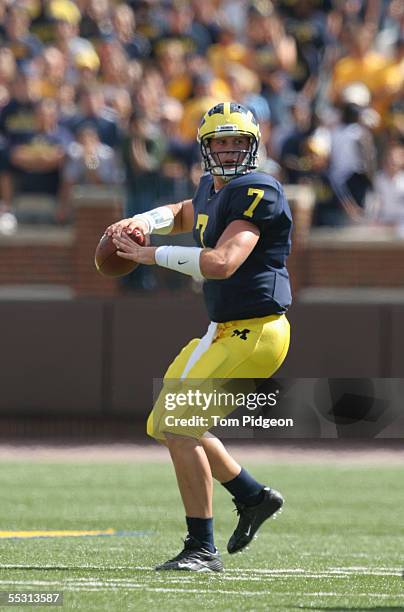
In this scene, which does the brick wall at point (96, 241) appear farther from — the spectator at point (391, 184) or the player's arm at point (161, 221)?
the player's arm at point (161, 221)

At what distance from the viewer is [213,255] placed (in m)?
6.52

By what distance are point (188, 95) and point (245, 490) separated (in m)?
9.55

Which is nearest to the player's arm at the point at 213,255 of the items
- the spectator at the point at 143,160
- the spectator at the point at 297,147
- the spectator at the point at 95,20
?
the spectator at the point at 297,147

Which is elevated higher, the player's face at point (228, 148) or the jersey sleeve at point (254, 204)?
the player's face at point (228, 148)

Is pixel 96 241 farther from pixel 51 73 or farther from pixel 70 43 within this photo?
pixel 70 43

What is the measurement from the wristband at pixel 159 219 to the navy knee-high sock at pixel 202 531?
144 cm

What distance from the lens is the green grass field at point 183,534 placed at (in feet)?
19.5

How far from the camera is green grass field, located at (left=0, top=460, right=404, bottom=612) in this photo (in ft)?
19.5

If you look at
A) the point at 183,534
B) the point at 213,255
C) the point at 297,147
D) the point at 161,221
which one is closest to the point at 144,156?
the point at 297,147

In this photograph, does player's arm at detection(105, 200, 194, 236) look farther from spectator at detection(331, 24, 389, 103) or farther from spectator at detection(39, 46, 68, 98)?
spectator at detection(39, 46, 68, 98)

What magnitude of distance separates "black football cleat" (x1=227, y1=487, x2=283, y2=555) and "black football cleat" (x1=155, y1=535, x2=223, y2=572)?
0.24 metres

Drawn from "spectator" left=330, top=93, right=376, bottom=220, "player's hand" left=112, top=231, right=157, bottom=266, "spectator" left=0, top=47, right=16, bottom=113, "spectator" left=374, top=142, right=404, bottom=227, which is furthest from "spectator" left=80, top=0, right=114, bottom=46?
"player's hand" left=112, top=231, right=157, bottom=266

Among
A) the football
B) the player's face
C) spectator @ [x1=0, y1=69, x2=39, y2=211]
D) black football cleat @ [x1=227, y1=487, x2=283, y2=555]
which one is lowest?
black football cleat @ [x1=227, y1=487, x2=283, y2=555]


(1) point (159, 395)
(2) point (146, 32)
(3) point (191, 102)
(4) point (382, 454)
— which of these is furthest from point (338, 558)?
(2) point (146, 32)
